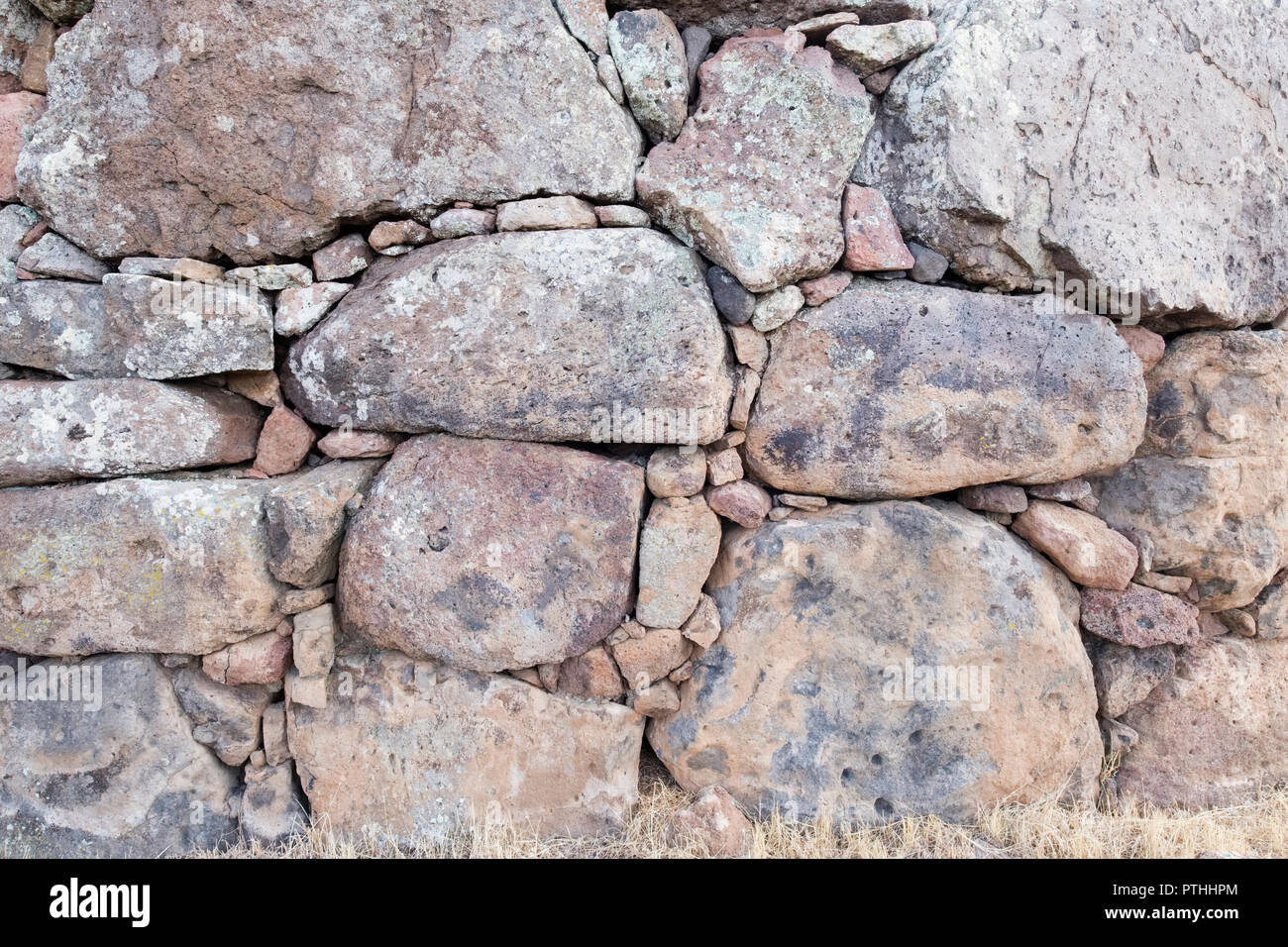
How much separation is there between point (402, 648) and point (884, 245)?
7.27 feet

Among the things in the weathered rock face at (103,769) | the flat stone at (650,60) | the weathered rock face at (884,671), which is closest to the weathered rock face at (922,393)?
the weathered rock face at (884,671)

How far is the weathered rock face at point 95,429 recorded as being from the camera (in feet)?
8.43

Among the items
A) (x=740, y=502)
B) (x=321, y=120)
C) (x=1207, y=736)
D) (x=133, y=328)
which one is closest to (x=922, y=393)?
(x=740, y=502)

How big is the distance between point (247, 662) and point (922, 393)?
8.31 feet

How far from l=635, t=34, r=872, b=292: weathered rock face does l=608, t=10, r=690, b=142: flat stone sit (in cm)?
10

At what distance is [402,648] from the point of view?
2.70 meters

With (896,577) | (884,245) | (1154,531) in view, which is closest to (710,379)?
(884,245)

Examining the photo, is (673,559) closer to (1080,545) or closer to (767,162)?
(767,162)

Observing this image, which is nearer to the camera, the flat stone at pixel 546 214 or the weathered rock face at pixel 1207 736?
the flat stone at pixel 546 214

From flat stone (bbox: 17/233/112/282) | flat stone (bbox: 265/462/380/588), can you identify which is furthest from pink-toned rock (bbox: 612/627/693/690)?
flat stone (bbox: 17/233/112/282)

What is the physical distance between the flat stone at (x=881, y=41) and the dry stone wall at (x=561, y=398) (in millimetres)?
12

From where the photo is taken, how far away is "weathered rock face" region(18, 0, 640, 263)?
255 centimetres

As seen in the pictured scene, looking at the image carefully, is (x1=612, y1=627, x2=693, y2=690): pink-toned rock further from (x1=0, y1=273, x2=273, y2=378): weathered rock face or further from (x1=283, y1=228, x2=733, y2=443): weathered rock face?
(x1=0, y1=273, x2=273, y2=378): weathered rock face

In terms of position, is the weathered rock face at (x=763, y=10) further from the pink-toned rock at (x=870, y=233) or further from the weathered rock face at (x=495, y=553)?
the weathered rock face at (x=495, y=553)
